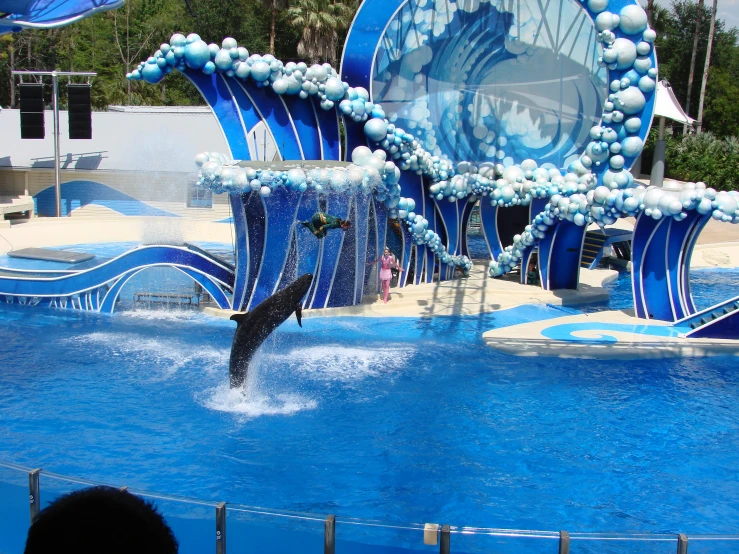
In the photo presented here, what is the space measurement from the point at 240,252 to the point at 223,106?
242cm

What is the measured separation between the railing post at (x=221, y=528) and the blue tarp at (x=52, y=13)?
36.2 ft

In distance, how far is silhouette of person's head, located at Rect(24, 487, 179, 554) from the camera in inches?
55.4

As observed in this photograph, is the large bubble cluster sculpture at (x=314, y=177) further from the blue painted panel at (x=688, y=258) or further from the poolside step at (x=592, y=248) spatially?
the poolside step at (x=592, y=248)

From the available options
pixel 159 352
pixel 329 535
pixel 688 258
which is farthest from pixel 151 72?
pixel 329 535

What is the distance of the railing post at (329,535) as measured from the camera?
4.41 m

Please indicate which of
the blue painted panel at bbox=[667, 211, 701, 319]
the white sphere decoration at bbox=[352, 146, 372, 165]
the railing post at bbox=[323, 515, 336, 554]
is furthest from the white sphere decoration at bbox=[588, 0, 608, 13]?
the railing post at bbox=[323, 515, 336, 554]

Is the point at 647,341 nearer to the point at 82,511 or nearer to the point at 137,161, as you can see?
the point at 82,511

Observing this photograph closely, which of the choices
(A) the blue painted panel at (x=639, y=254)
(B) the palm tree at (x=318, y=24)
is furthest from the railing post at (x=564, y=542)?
(B) the palm tree at (x=318, y=24)

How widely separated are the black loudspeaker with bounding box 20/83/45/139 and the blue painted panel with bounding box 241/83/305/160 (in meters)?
11.4

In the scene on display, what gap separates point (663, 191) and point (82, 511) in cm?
1189

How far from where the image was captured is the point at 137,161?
25.3 metres

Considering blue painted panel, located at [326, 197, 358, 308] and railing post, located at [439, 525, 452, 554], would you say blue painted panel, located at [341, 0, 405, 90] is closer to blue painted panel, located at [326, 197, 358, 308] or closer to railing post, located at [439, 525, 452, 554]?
blue painted panel, located at [326, 197, 358, 308]

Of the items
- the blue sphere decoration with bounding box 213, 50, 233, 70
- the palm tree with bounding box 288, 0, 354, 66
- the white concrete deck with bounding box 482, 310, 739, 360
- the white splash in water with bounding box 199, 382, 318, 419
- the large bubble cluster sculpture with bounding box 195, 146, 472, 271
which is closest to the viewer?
the white splash in water with bounding box 199, 382, 318, 419

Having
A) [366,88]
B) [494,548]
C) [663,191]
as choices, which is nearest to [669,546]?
[494,548]
